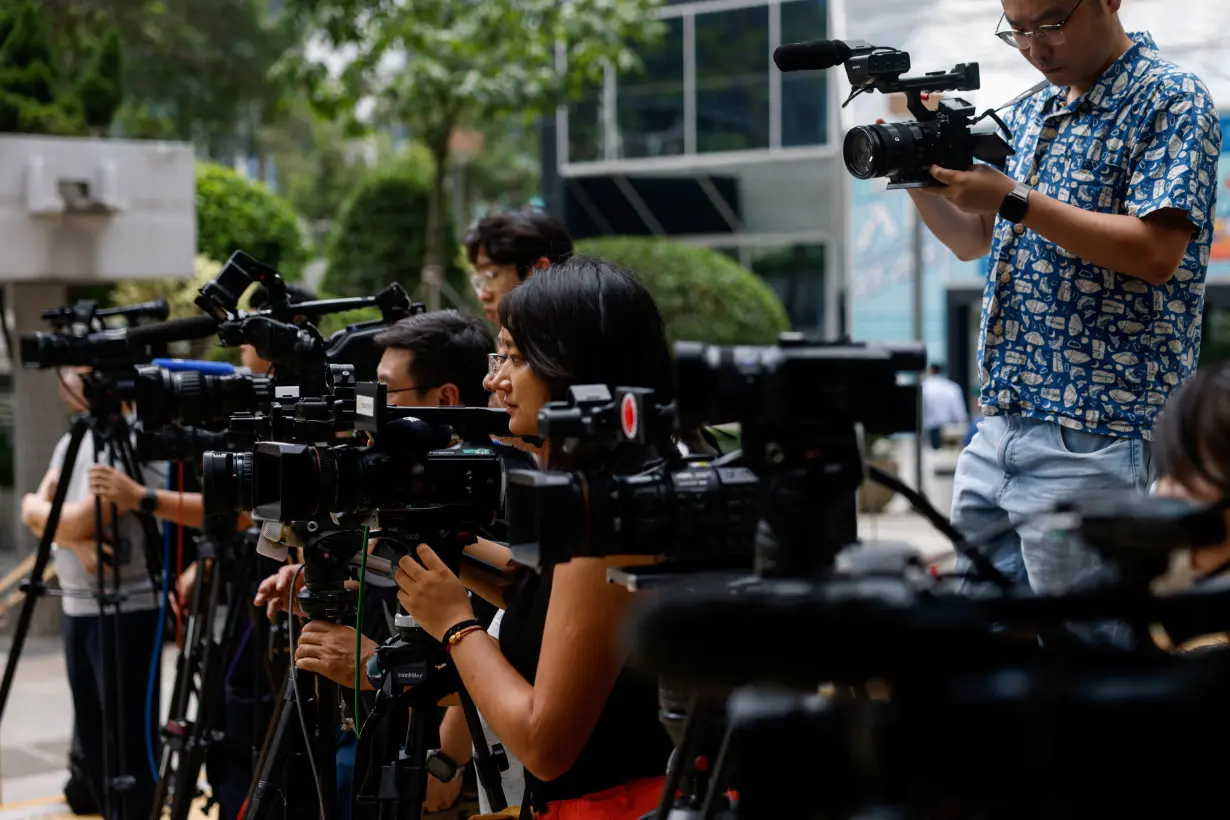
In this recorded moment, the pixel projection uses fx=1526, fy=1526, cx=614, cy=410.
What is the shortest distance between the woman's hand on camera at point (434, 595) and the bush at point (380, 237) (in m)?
11.1

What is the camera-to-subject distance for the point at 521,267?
410cm

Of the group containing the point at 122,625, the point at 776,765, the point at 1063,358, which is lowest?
the point at 122,625

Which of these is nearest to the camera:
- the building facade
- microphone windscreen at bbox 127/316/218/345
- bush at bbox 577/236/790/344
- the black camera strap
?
the black camera strap

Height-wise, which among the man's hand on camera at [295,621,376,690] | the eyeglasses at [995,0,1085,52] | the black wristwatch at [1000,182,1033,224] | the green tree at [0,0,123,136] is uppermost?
the green tree at [0,0,123,136]

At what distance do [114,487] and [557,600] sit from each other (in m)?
2.73

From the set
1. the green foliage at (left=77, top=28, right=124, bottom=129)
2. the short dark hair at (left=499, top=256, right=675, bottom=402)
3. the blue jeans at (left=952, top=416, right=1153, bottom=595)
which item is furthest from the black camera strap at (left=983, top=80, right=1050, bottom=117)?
the green foliage at (left=77, top=28, right=124, bottom=129)

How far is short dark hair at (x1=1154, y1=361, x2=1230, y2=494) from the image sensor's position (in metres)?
1.53

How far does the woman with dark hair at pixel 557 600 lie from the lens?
231 centimetres

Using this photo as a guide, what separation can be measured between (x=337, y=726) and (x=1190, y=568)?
211 cm

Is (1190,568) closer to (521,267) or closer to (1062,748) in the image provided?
(1062,748)

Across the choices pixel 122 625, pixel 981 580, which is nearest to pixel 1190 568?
pixel 981 580

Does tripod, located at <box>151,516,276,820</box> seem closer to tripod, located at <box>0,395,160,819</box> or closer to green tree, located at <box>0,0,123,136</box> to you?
tripod, located at <box>0,395,160,819</box>

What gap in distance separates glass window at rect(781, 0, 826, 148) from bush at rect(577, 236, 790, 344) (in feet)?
15.1

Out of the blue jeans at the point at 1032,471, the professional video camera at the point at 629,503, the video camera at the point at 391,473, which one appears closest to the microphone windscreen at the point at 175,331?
the video camera at the point at 391,473
